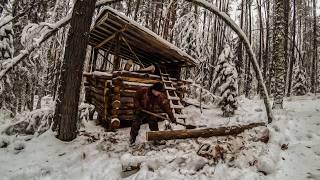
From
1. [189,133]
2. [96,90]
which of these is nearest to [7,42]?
[96,90]

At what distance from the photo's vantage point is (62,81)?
6.99 meters

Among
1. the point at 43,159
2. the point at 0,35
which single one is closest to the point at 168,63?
the point at 0,35

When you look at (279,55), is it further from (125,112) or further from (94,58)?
→ (94,58)

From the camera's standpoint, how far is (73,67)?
6684 millimetres

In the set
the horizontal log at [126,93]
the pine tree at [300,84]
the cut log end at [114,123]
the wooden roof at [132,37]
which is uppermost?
the wooden roof at [132,37]

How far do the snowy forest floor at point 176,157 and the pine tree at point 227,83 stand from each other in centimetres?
384

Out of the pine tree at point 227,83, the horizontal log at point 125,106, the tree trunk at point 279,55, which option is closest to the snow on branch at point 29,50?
the horizontal log at point 125,106

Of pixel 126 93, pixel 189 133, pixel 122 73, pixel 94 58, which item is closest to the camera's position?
pixel 189 133

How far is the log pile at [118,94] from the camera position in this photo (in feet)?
28.4

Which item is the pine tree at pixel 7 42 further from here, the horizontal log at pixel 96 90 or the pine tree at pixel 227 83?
the pine tree at pixel 227 83

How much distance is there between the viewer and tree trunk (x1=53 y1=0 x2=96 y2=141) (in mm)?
6664

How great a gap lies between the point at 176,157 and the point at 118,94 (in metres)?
3.92

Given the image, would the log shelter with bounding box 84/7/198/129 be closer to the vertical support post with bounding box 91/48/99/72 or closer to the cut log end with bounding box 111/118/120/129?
the cut log end with bounding box 111/118/120/129

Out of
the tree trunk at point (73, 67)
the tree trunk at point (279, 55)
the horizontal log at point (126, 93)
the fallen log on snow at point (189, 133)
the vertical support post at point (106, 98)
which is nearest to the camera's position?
the fallen log on snow at point (189, 133)
